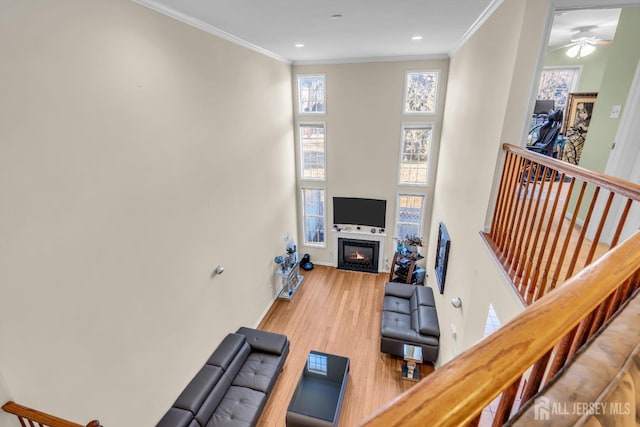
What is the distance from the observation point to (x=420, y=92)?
6.43 metres

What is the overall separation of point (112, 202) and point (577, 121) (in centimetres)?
797

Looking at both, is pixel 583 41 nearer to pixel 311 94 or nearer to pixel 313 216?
pixel 311 94

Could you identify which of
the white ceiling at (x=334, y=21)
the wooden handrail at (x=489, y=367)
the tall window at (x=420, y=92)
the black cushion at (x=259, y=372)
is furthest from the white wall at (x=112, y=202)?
the tall window at (x=420, y=92)

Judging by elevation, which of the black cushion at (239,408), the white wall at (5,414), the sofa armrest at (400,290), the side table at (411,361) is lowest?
the side table at (411,361)

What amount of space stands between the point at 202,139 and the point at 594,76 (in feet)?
23.8

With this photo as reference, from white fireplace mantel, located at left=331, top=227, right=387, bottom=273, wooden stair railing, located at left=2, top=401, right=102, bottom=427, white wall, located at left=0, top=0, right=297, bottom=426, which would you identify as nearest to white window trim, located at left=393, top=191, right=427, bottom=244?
white fireplace mantel, located at left=331, top=227, right=387, bottom=273

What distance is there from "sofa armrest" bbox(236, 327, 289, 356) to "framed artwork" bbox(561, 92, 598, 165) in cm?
619

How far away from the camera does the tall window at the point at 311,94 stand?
6777mm

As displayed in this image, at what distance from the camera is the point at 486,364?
0.45 meters

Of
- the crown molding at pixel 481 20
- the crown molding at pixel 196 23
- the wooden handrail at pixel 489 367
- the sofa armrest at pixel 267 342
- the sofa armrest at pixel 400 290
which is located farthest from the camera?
the sofa armrest at pixel 400 290

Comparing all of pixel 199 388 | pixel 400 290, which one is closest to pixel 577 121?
pixel 400 290

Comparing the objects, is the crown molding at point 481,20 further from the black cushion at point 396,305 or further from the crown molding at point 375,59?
the black cushion at point 396,305

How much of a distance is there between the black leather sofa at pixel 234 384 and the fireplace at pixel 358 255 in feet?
11.5

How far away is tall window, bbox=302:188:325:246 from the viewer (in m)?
7.68
